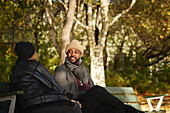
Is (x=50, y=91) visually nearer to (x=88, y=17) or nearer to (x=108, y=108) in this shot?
(x=108, y=108)

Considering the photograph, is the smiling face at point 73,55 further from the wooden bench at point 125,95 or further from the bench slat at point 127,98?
the bench slat at point 127,98

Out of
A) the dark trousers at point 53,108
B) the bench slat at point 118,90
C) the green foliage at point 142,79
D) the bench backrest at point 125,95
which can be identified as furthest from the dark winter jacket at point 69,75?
the green foliage at point 142,79

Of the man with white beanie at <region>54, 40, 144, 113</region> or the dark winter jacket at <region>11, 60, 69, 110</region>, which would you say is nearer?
the dark winter jacket at <region>11, 60, 69, 110</region>

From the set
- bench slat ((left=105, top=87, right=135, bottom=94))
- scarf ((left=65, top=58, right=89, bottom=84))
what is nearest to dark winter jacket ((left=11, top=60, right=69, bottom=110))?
scarf ((left=65, top=58, right=89, bottom=84))

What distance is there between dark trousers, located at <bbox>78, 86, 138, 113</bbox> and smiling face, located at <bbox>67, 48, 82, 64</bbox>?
0.93 m

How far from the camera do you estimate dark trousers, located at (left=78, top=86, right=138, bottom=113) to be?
3.94 m

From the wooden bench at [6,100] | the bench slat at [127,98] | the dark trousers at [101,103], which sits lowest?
the bench slat at [127,98]

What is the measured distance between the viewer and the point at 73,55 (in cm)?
488

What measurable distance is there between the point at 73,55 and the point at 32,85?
73.0 inches

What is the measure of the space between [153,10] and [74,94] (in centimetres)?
890

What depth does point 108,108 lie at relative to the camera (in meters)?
4.08

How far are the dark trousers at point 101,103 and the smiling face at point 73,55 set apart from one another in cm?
93

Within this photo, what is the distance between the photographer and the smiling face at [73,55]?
4.83 meters

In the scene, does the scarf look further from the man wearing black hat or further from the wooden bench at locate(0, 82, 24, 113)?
the wooden bench at locate(0, 82, 24, 113)
